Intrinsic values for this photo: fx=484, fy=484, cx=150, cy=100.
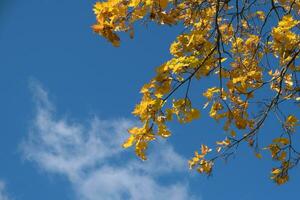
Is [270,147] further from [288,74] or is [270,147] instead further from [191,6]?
[191,6]

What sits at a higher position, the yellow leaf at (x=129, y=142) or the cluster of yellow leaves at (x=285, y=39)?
the cluster of yellow leaves at (x=285, y=39)

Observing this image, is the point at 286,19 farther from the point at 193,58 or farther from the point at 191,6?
the point at 191,6

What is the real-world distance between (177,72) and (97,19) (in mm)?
622

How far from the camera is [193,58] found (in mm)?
3145

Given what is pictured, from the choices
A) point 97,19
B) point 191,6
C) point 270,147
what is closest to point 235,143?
point 270,147

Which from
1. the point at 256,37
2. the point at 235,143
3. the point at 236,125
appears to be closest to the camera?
the point at 236,125

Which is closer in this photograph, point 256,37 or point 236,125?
point 236,125

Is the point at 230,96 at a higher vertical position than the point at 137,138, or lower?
higher

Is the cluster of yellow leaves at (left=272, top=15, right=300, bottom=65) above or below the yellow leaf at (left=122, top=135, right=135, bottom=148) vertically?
above

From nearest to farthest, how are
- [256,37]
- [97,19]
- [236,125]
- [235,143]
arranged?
[97,19]
[236,125]
[235,143]
[256,37]

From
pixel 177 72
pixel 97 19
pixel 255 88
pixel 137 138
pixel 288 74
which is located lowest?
pixel 137 138

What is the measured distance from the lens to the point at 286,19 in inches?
127

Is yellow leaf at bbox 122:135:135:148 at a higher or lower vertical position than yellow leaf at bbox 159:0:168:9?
lower

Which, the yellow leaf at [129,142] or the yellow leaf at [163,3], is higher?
the yellow leaf at [163,3]
